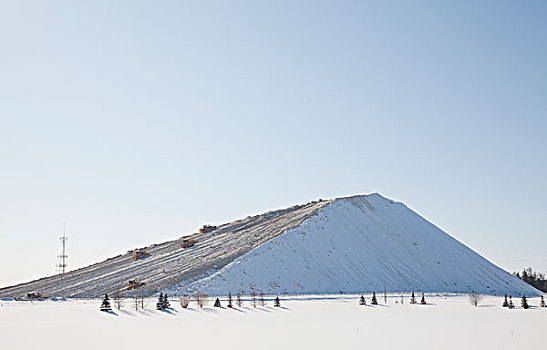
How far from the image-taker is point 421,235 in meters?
74.8

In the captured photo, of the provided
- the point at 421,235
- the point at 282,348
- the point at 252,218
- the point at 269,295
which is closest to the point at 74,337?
the point at 282,348

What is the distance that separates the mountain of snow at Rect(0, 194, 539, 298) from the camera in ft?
184

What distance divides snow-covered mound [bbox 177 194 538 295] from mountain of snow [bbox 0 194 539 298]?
11cm

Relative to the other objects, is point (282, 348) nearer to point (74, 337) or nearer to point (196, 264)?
point (74, 337)

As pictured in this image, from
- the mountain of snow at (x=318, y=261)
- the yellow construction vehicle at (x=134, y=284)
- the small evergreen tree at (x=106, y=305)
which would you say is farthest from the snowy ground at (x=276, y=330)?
the yellow construction vehicle at (x=134, y=284)

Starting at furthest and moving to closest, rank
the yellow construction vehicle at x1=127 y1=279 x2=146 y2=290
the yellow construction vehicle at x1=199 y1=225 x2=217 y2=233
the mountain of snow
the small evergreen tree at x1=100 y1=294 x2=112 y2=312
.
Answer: the yellow construction vehicle at x1=199 y1=225 x2=217 y2=233, the mountain of snow, the yellow construction vehicle at x1=127 y1=279 x2=146 y2=290, the small evergreen tree at x1=100 y1=294 x2=112 y2=312

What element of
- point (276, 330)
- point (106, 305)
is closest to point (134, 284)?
point (106, 305)

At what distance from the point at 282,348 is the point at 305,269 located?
41.9 m

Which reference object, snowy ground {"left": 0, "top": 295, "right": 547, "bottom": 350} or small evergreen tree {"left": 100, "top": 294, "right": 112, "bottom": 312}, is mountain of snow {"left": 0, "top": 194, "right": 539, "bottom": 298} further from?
snowy ground {"left": 0, "top": 295, "right": 547, "bottom": 350}

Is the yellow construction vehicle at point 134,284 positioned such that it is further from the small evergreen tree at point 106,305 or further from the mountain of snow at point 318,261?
the small evergreen tree at point 106,305

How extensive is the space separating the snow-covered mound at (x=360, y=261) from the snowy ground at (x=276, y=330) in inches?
914

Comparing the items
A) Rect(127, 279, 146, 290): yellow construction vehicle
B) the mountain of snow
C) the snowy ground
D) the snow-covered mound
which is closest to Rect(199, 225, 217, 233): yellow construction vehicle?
the mountain of snow

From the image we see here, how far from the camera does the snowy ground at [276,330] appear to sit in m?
18.7

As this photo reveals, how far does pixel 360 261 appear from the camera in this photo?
64.0m
